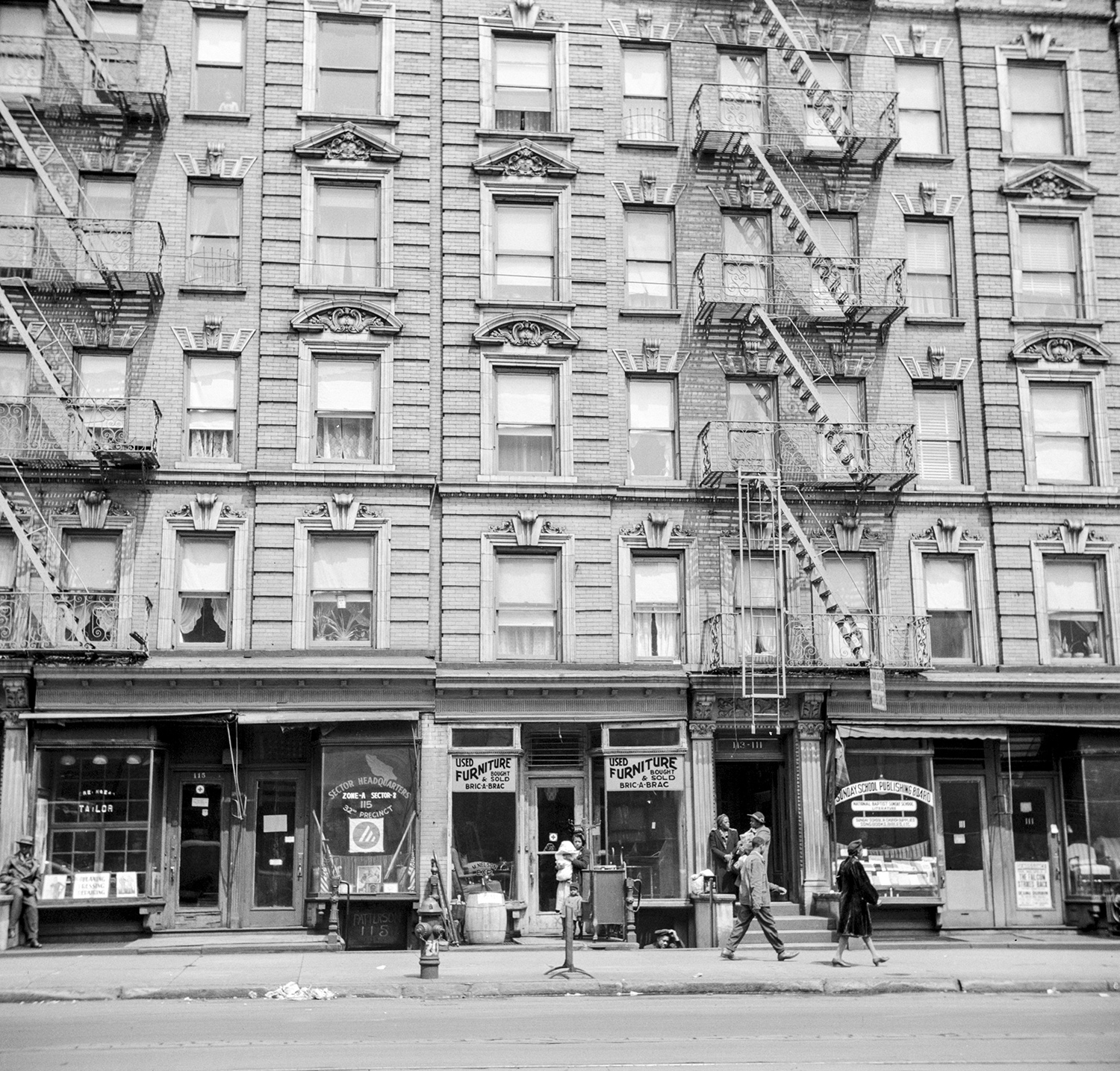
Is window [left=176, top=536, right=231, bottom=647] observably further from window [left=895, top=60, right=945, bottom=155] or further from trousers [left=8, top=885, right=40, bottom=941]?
window [left=895, top=60, right=945, bottom=155]

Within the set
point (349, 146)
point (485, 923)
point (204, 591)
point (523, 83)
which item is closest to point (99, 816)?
point (204, 591)

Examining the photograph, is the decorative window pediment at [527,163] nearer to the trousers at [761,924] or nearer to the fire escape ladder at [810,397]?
the fire escape ladder at [810,397]

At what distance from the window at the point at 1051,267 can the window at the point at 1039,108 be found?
1588 millimetres

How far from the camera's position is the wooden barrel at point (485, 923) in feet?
Answer: 76.6

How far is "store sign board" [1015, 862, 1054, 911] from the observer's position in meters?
25.8

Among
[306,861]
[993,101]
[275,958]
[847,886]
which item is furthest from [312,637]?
[993,101]

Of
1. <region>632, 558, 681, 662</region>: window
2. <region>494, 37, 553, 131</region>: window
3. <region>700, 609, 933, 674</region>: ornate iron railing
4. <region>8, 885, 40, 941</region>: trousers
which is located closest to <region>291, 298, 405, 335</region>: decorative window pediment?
<region>494, 37, 553, 131</region>: window

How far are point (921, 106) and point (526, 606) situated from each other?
13126 mm

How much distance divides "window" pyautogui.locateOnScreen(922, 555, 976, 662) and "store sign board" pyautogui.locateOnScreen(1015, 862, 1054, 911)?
13.2 ft

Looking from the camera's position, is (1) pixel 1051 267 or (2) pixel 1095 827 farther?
(1) pixel 1051 267

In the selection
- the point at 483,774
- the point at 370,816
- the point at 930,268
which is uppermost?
the point at 930,268

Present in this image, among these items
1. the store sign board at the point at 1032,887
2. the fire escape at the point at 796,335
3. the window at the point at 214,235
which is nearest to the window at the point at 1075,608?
the fire escape at the point at 796,335

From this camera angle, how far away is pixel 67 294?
2500 centimetres

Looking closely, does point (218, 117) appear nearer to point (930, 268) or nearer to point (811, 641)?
point (930, 268)
